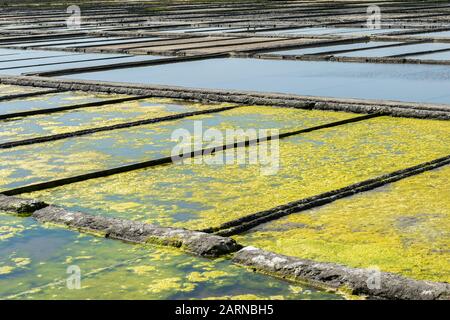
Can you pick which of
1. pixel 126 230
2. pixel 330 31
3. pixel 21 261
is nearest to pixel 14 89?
pixel 126 230

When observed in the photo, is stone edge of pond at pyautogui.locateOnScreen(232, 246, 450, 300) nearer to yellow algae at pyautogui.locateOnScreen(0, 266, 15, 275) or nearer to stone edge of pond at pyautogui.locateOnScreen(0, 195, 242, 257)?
stone edge of pond at pyautogui.locateOnScreen(0, 195, 242, 257)

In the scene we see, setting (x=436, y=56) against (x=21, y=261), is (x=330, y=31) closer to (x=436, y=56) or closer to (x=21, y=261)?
(x=436, y=56)

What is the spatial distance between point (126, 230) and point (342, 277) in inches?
33.3

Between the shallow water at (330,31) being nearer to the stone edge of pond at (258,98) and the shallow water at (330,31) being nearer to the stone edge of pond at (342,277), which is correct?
the stone edge of pond at (258,98)

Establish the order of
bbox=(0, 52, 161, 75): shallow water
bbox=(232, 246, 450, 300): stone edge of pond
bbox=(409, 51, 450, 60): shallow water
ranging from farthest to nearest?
bbox=(0, 52, 161, 75): shallow water
bbox=(409, 51, 450, 60): shallow water
bbox=(232, 246, 450, 300): stone edge of pond

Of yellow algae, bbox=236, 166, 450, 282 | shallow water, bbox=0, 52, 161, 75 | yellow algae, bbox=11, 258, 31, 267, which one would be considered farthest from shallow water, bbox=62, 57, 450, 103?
yellow algae, bbox=11, 258, 31, 267

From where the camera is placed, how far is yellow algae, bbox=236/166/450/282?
274 centimetres

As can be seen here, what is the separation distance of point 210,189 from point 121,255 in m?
0.88

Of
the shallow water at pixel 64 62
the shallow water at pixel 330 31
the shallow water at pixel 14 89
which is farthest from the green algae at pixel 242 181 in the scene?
the shallow water at pixel 330 31

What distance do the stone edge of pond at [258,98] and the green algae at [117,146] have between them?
0.37 feet

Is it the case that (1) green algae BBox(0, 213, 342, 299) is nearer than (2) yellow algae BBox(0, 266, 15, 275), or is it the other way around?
(1) green algae BBox(0, 213, 342, 299)

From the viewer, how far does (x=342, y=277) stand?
256 centimetres

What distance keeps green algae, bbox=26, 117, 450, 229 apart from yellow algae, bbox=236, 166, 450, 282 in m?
0.22

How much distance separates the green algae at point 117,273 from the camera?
2.54 meters
